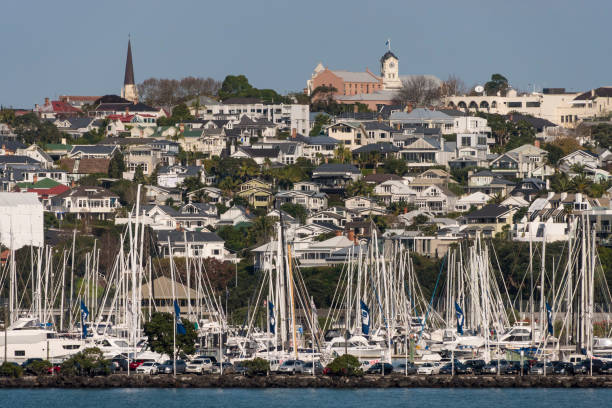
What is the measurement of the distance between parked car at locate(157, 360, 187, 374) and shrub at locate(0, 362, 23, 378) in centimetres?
572

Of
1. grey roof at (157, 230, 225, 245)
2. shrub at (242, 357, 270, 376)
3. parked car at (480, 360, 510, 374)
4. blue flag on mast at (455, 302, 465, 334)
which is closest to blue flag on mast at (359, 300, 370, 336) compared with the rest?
blue flag on mast at (455, 302, 465, 334)

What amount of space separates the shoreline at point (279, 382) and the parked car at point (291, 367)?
5.34 feet

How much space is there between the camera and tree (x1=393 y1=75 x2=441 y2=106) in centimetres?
18275

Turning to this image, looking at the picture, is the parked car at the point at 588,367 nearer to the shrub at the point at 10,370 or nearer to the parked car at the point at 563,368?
the parked car at the point at 563,368

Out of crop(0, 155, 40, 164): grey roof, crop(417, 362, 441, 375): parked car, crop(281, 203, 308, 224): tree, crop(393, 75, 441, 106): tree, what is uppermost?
crop(393, 75, 441, 106): tree

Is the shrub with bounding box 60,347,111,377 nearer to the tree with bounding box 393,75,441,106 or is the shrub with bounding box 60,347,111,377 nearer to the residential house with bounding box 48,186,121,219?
the residential house with bounding box 48,186,121,219

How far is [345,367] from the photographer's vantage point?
65.6 m

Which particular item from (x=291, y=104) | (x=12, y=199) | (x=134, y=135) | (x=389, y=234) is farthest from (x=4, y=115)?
(x=389, y=234)

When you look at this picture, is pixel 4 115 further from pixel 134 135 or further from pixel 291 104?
pixel 291 104

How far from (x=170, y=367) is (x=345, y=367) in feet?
24.2

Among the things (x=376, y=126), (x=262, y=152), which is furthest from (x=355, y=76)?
(x=262, y=152)

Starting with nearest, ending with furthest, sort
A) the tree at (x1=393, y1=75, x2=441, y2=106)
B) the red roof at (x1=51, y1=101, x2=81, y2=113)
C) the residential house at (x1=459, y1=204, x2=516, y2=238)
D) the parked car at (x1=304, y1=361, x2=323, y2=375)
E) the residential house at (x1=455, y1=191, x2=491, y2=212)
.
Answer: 1. the parked car at (x1=304, y1=361, x2=323, y2=375)
2. the residential house at (x1=459, y1=204, x2=516, y2=238)
3. the residential house at (x1=455, y1=191, x2=491, y2=212)
4. the red roof at (x1=51, y1=101, x2=81, y2=113)
5. the tree at (x1=393, y1=75, x2=441, y2=106)

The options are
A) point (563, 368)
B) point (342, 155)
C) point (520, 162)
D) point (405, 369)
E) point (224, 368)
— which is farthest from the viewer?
point (342, 155)

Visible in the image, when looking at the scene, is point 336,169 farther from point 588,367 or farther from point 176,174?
point 588,367
